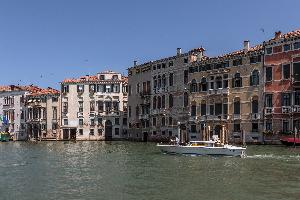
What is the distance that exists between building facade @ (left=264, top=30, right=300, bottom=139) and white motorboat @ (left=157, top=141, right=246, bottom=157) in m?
13.6

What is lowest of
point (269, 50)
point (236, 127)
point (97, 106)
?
point (236, 127)

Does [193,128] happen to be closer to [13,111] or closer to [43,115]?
[43,115]

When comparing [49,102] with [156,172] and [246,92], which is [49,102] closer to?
[246,92]

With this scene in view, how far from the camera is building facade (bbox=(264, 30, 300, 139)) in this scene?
44.5 meters

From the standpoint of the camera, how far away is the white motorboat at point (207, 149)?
32.1 meters

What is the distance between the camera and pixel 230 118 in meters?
50.2

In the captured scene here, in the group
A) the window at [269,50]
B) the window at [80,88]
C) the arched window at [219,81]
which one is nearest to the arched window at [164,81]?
the arched window at [219,81]

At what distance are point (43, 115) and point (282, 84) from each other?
41184mm

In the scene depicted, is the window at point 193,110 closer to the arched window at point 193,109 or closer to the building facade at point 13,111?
the arched window at point 193,109

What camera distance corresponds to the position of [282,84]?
4569 cm

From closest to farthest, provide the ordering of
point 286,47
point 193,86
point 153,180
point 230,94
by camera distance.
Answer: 1. point 153,180
2. point 286,47
3. point 230,94
4. point 193,86

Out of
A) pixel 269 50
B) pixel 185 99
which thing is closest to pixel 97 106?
pixel 185 99

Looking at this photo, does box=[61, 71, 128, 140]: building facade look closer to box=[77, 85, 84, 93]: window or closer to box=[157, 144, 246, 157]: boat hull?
box=[77, 85, 84, 93]: window

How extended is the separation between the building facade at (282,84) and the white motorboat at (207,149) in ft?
44.5
